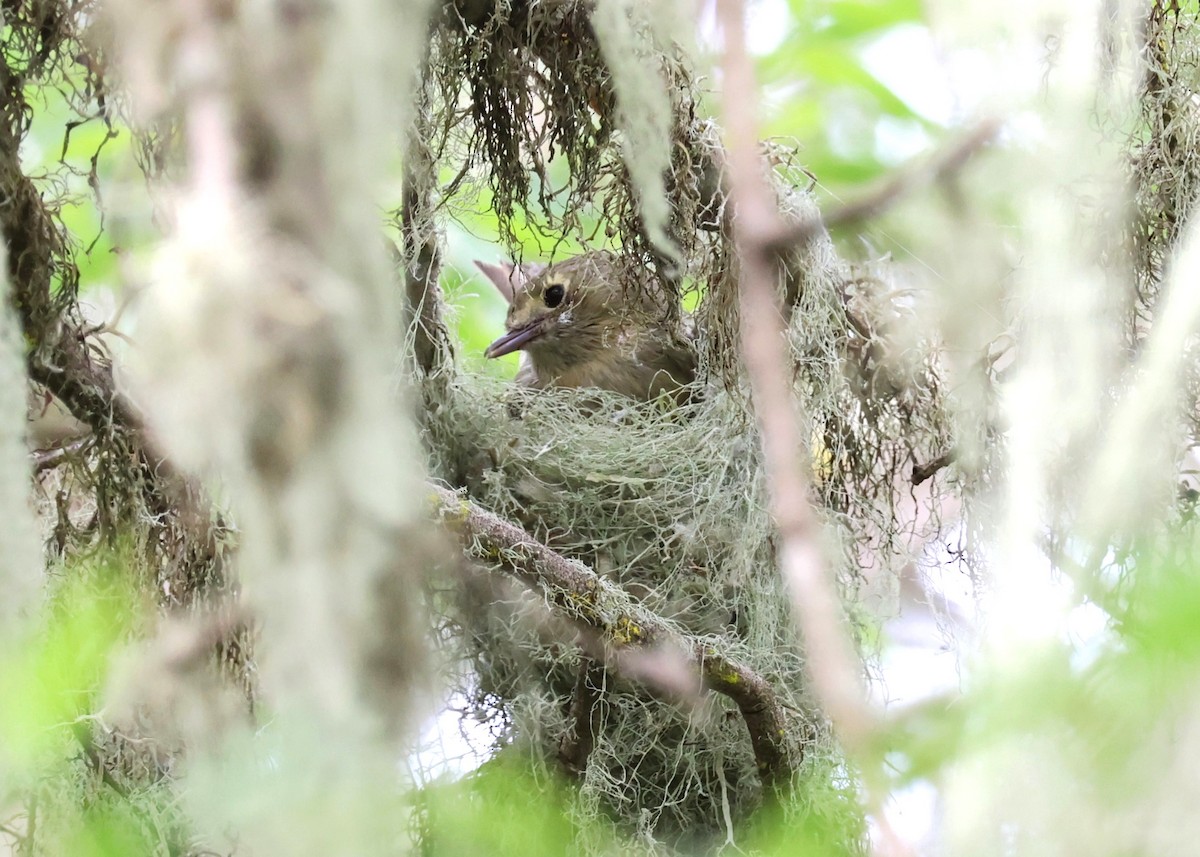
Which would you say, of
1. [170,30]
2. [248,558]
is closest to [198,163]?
[170,30]

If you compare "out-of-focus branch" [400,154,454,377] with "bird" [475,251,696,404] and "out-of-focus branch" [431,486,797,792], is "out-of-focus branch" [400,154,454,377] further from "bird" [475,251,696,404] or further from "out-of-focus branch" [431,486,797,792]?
"bird" [475,251,696,404]

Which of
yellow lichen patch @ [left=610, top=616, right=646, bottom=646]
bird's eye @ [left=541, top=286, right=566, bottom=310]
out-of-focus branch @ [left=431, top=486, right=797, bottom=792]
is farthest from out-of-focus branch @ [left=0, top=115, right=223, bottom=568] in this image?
bird's eye @ [left=541, top=286, right=566, bottom=310]

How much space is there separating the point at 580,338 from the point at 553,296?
137 millimetres

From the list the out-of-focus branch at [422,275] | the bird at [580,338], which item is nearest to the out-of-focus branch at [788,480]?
the out-of-focus branch at [422,275]

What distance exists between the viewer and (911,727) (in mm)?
1865

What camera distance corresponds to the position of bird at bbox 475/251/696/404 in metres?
2.85

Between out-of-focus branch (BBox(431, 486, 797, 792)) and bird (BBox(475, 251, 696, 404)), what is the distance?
931 mm

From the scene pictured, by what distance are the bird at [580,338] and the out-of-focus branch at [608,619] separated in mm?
931

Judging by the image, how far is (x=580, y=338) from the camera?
10.7 ft

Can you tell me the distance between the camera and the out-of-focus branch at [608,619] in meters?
1.83

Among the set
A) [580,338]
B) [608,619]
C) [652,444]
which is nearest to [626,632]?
[608,619]

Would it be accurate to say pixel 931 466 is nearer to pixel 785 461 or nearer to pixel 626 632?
pixel 626 632

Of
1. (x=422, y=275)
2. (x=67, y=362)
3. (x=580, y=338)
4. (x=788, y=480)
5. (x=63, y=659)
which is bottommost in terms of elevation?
(x=788, y=480)

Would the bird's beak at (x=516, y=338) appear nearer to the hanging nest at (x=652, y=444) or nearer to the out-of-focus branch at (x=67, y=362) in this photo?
the hanging nest at (x=652, y=444)
